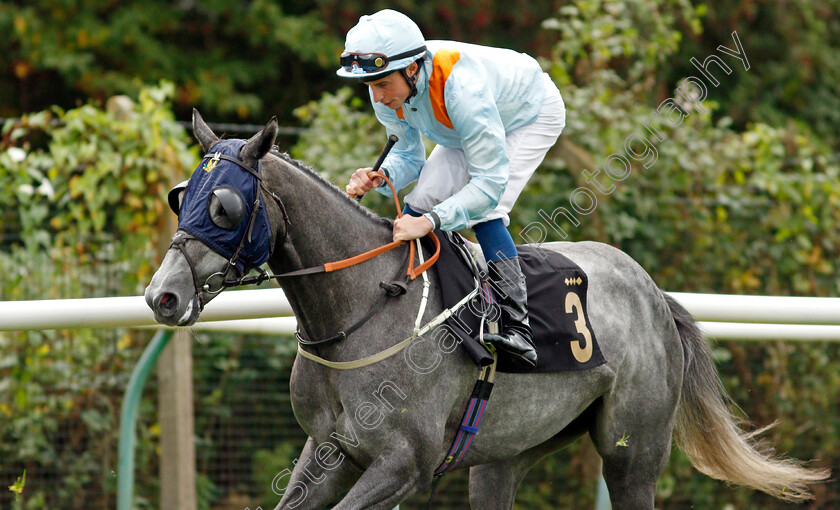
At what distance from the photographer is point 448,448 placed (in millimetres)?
3266

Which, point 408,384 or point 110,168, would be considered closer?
point 408,384

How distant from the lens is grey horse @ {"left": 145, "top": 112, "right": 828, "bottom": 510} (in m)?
2.95

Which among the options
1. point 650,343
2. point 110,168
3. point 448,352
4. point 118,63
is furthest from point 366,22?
point 118,63

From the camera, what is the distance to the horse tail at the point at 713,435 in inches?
160

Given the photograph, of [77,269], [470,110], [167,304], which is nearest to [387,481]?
[167,304]

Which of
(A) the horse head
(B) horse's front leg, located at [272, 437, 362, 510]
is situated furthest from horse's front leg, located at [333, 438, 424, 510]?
(A) the horse head

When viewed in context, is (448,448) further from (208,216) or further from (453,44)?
(453,44)

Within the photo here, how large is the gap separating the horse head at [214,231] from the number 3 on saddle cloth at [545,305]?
718 millimetres

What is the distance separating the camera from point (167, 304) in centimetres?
264

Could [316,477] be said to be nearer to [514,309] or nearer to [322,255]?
[322,255]

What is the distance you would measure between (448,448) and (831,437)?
159 inches

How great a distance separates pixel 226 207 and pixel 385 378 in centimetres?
77

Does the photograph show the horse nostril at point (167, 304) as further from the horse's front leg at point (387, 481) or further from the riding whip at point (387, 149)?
the riding whip at point (387, 149)

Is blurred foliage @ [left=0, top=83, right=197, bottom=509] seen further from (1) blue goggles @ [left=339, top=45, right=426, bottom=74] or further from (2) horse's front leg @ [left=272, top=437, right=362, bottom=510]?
(1) blue goggles @ [left=339, top=45, right=426, bottom=74]
